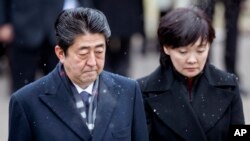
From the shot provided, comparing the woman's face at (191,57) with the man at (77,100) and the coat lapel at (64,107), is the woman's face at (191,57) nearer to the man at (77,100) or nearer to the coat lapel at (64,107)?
the man at (77,100)

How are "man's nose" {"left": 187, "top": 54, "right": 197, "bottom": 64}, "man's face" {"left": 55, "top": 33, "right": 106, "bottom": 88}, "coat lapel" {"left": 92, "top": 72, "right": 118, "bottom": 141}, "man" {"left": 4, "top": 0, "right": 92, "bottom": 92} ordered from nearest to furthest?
"man's face" {"left": 55, "top": 33, "right": 106, "bottom": 88}
"coat lapel" {"left": 92, "top": 72, "right": 118, "bottom": 141}
"man's nose" {"left": 187, "top": 54, "right": 197, "bottom": 64}
"man" {"left": 4, "top": 0, "right": 92, "bottom": 92}

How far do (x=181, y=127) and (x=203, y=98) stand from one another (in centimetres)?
20

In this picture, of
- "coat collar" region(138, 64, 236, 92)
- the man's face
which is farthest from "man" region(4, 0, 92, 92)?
the man's face

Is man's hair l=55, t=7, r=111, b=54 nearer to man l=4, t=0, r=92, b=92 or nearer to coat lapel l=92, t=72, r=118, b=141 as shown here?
coat lapel l=92, t=72, r=118, b=141

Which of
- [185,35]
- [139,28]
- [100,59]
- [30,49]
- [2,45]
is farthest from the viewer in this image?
[2,45]

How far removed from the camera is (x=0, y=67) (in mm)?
10484

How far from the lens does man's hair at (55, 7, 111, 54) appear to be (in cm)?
429

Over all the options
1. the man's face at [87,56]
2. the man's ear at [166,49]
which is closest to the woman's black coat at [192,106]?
the man's ear at [166,49]

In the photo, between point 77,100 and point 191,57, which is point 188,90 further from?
point 77,100

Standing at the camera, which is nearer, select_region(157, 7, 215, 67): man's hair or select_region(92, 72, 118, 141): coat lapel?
select_region(92, 72, 118, 141): coat lapel

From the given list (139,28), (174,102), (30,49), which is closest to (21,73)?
(30,49)

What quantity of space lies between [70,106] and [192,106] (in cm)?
87

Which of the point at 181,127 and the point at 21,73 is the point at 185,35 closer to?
the point at 181,127

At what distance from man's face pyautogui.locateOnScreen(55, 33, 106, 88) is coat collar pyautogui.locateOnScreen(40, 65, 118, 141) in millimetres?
135
